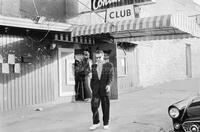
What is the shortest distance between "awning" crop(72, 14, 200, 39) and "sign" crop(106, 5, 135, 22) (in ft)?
1.94

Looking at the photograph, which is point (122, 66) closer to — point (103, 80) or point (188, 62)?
point (103, 80)

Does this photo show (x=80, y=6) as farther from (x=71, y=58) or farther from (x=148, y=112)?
(x=148, y=112)

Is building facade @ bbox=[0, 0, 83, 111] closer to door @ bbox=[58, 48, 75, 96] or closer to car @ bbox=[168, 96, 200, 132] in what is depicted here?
door @ bbox=[58, 48, 75, 96]

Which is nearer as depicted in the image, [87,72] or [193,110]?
[193,110]

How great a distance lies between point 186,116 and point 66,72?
6.48 meters

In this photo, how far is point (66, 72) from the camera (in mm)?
10445

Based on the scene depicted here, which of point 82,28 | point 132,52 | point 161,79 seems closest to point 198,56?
point 161,79

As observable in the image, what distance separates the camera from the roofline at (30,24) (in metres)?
7.61

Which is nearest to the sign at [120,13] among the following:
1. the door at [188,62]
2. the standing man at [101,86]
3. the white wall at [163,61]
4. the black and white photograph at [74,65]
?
the black and white photograph at [74,65]

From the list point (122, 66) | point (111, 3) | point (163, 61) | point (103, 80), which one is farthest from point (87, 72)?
point (163, 61)

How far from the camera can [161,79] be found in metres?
16.7

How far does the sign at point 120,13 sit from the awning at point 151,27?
592mm

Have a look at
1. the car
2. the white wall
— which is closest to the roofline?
the car

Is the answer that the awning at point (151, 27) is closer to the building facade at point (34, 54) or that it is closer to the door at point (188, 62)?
the building facade at point (34, 54)
